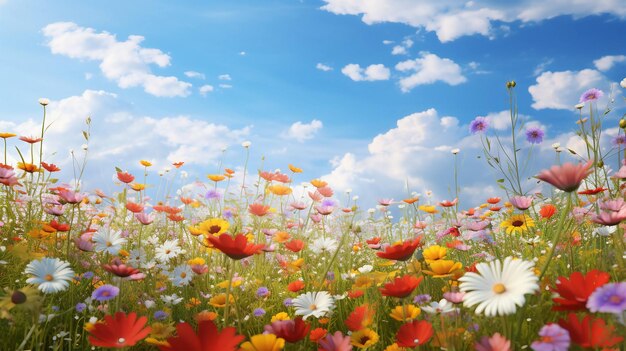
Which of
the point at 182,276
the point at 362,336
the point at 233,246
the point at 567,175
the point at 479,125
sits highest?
the point at 479,125

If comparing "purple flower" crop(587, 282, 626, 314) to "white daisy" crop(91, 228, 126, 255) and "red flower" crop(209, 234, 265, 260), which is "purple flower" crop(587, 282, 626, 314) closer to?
"red flower" crop(209, 234, 265, 260)

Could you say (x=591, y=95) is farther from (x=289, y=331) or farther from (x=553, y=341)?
(x=289, y=331)

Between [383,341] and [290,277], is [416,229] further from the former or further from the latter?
[383,341]

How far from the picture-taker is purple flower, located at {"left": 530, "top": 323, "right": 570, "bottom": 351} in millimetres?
1094

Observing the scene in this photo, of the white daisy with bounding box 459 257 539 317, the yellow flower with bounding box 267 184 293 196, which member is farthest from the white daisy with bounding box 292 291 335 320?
the yellow flower with bounding box 267 184 293 196

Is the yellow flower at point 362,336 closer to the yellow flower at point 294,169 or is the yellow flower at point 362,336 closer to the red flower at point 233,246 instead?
the red flower at point 233,246

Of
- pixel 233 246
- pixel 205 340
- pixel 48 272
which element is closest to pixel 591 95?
pixel 233 246

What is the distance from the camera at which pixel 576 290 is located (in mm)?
1273

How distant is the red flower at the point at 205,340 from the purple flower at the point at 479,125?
10.2 ft

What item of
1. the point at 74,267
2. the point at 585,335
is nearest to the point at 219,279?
the point at 74,267

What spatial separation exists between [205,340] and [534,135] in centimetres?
348

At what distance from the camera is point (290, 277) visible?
3.21 meters

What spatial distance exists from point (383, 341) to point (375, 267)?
1.51 m

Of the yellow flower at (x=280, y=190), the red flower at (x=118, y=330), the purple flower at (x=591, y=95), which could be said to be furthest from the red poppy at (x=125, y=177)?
the purple flower at (x=591, y=95)
